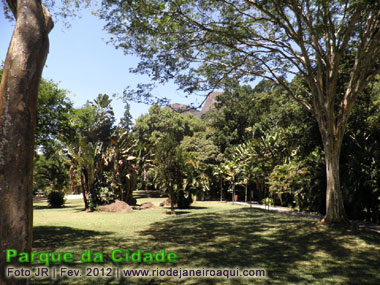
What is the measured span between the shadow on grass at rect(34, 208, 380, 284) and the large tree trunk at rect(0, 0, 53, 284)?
2551 mm

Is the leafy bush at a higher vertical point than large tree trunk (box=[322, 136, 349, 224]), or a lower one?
lower

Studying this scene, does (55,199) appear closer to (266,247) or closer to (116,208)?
(116,208)

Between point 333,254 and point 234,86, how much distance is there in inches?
403

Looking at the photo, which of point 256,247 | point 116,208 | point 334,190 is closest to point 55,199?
point 116,208

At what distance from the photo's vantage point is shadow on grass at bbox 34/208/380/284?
568cm

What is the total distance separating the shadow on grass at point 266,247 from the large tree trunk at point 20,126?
8.37 feet

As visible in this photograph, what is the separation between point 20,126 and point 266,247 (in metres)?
7.15

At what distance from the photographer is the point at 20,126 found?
3258mm

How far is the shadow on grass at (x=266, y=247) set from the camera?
5680mm

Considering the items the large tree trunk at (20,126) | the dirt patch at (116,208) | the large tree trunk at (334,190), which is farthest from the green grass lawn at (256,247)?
the dirt patch at (116,208)

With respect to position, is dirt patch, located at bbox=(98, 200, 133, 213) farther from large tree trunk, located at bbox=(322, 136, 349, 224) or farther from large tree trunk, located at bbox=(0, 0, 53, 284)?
large tree trunk, located at bbox=(0, 0, 53, 284)

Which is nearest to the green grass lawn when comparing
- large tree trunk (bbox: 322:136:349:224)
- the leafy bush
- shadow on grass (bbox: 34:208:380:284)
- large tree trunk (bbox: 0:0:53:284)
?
shadow on grass (bbox: 34:208:380:284)

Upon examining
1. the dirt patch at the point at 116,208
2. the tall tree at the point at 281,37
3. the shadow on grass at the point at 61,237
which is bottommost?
the dirt patch at the point at 116,208

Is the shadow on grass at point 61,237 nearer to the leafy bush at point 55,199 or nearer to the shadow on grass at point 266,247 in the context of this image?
the shadow on grass at point 266,247
